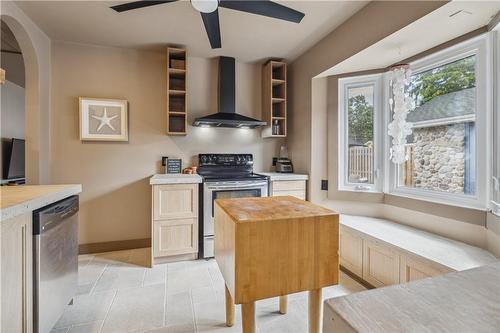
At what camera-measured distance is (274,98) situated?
11.6 feet

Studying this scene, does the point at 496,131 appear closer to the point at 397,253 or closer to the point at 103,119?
the point at 397,253

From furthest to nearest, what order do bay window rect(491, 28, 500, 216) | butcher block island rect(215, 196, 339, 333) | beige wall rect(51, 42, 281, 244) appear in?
1. beige wall rect(51, 42, 281, 244)
2. bay window rect(491, 28, 500, 216)
3. butcher block island rect(215, 196, 339, 333)

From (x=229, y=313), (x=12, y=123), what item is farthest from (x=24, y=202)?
(x=12, y=123)

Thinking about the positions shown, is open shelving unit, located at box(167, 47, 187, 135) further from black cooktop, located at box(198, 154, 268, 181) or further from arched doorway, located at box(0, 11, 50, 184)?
arched doorway, located at box(0, 11, 50, 184)

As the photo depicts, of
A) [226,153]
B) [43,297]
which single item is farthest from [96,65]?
[43,297]

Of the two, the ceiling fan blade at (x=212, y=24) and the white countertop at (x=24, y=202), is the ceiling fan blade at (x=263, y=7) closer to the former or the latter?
the ceiling fan blade at (x=212, y=24)

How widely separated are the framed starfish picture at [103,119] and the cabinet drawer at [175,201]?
3.39 ft

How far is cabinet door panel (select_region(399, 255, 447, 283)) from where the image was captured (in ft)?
5.63

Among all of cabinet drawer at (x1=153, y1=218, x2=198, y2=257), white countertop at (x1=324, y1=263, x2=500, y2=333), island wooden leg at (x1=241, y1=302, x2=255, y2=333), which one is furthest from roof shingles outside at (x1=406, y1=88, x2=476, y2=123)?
cabinet drawer at (x1=153, y1=218, x2=198, y2=257)

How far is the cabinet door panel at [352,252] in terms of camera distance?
237 cm

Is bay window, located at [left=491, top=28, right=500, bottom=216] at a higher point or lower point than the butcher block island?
higher

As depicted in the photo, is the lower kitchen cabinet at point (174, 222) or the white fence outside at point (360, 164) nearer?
the lower kitchen cabinet at point (174, 222)

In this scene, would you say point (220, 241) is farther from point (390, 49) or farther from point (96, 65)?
point (96, 65)

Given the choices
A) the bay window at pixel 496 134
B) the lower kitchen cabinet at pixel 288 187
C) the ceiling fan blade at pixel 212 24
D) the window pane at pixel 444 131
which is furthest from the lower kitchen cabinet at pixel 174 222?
the bay window at pixel 496 134
